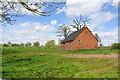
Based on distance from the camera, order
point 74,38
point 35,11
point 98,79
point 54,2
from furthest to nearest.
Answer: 1. point 74,38
2. point 98,79
3. point 35,11
4. point 54,2

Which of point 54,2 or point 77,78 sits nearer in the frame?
point 54,2

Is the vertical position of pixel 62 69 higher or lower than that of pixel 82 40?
lower

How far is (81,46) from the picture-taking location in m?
30.4

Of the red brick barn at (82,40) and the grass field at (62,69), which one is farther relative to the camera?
the red brick barn at (82,40)

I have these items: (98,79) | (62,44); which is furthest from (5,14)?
(62,44)

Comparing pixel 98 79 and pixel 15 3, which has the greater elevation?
pixel 15 3

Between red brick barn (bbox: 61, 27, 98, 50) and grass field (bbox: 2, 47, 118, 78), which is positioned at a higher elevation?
red brick barn (bbox: 61, 27, 98, 50)

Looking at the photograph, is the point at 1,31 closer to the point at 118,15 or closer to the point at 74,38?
the point at 118,15

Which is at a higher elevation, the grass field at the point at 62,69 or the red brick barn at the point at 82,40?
the red brick barn at the point at 82,40

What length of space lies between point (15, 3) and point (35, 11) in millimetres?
741

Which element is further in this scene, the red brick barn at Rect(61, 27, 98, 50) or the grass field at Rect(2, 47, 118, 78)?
the red brick barn at Rect(61, 27, 98, 50)

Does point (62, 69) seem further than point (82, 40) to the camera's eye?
No

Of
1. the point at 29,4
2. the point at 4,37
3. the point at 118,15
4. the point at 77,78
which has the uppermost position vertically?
the point at 29,4

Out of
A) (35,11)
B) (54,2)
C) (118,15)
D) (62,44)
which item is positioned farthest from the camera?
(62,44)
